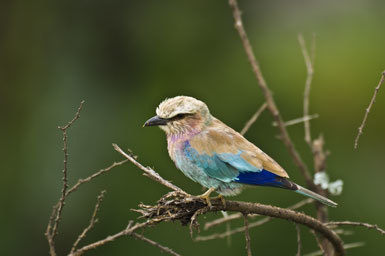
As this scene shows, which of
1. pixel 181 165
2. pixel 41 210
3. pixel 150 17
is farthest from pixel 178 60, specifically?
pixel 181 165

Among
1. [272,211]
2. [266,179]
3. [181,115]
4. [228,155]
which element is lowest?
[272,211]

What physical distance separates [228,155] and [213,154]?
0.10 m

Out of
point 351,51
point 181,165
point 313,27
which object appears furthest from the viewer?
point 313,27

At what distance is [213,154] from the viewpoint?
11.5ft

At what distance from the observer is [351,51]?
7.56 metres

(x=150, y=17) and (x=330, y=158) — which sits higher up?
(x=150, y=17)

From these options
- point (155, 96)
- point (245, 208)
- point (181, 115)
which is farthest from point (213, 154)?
point (155, 96)

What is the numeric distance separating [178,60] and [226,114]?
1.08m

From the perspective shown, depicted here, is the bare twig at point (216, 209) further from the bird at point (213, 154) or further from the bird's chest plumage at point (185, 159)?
the bird's chest plumage at point (185, 159)

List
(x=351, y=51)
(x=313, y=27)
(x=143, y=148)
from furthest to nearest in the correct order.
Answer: (x=313, y=27), (x=351, y=51), (x=143, y=148)

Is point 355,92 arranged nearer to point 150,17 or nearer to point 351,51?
point 351,51

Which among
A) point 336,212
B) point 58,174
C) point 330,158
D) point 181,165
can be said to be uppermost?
point 181,165

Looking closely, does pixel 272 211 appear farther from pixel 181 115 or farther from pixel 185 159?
pixel 181 115

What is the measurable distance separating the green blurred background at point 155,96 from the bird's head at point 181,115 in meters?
2.74
